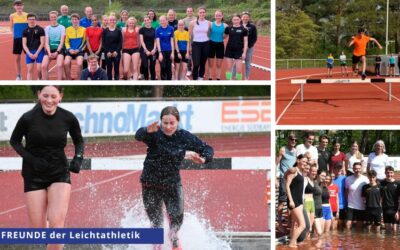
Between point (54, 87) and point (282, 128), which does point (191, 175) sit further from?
point (54, 87)

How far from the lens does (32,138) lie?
21.9ft

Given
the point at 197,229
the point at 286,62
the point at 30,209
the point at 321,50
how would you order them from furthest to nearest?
the point at 321,50, the point at 286,62, the point at 197,229, the point at 30,209

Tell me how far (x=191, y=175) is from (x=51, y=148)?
145cm

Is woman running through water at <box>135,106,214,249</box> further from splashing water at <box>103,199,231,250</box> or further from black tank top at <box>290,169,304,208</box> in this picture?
black tank top at <box>290,169,304,208</box>

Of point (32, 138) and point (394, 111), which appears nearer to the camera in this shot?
point (32, 138)

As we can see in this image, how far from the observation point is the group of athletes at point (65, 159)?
6.60 metres

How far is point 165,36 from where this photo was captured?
7965 millimetres

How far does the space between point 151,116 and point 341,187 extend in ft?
5.91

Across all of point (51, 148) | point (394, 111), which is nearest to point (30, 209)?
point (51, 148)

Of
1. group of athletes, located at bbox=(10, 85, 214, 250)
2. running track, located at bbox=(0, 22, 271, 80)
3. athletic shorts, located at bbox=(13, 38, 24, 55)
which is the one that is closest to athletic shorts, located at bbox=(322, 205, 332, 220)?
group of athletes, located at bbox=(10, 85, 214, 250)

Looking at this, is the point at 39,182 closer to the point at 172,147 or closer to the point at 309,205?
the point at 172,147

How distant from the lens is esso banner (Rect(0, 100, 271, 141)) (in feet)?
23.9

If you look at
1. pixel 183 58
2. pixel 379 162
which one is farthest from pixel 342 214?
pixel 183 58

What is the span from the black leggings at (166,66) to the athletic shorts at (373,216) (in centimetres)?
221
